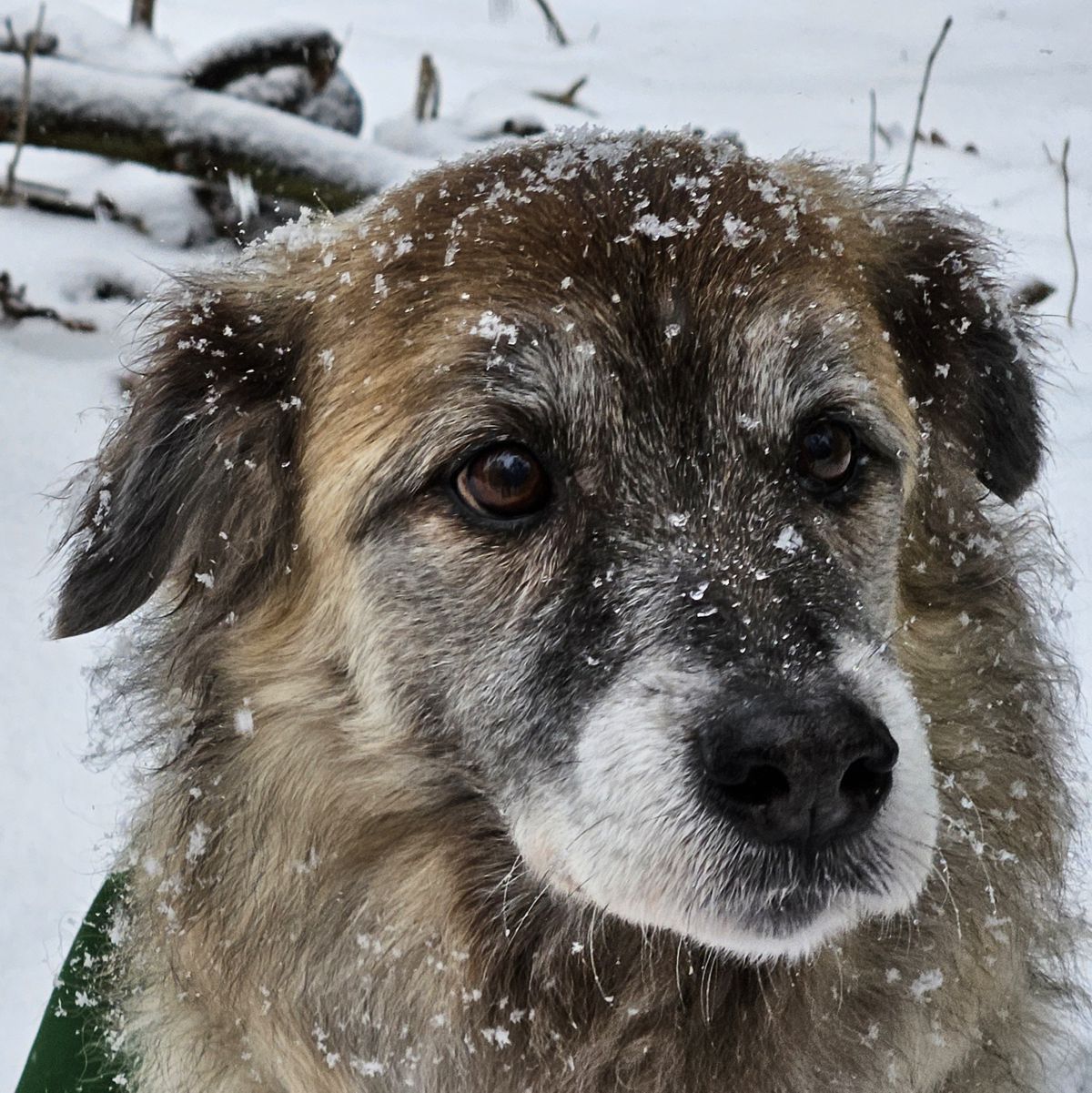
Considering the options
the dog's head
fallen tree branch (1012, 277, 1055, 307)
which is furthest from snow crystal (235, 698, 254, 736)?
fallen tree branch (1012, 277, 1055, 307)

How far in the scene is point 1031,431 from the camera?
2.81 meters

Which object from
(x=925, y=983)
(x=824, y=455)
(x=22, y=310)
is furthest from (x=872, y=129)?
(x=925, y=983)

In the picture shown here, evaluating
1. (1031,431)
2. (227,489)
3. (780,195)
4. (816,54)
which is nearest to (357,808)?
(227,489)

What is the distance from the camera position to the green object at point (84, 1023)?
8.87ft

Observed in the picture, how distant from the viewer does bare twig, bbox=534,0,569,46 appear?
21.3 feet

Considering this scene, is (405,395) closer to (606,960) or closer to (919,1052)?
(606,960)

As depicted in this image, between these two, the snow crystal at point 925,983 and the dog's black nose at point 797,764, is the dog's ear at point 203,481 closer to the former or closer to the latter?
the dog's black nose at point 797,764

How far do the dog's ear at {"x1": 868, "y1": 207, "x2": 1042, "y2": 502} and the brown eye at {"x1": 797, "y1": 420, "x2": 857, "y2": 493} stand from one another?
0.41m

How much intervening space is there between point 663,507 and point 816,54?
14.6 feet

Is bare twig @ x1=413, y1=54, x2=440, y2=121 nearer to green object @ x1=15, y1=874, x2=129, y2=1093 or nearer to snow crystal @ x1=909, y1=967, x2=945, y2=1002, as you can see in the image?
green object @ x1=15, y1=874, x2=129, y2=1093

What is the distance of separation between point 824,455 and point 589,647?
520 millimetres

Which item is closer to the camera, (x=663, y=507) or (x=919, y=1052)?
(x=663, y=507)

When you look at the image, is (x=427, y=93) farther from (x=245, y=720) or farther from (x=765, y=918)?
(x=765, y=918)

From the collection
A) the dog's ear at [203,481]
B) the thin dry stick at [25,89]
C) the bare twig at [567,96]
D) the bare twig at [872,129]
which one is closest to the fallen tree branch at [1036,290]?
the bare twig at [872,129]
